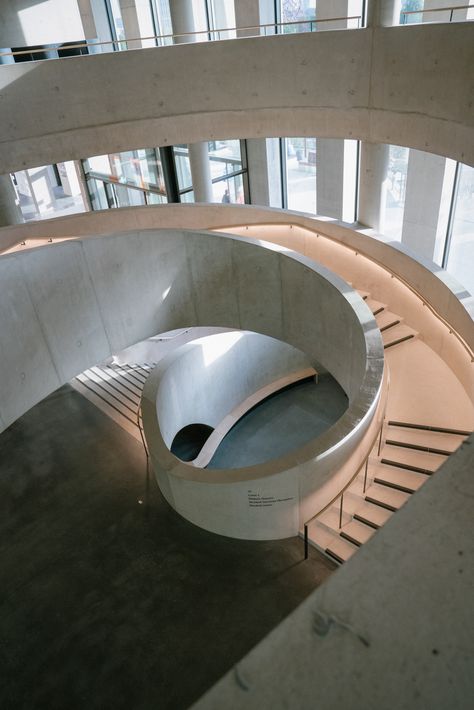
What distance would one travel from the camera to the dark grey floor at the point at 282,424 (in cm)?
1495

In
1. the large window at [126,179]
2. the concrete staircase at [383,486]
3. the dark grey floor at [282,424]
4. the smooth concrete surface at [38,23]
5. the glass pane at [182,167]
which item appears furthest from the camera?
the large window at [126,179]

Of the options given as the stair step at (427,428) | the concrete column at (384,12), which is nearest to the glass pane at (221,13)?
the concrete column at (384,12)

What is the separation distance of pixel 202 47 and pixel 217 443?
9951 millimetres

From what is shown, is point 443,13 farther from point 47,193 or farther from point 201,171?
point 47,193

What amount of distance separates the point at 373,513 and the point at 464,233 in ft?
25.2

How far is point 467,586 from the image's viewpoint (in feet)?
4.90

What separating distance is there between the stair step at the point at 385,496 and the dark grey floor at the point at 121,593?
1.19 meters

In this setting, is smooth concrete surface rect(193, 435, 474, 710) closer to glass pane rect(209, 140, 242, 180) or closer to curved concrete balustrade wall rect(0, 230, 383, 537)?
curved concrete balustrade wall rect(0, 230, 383, 537)

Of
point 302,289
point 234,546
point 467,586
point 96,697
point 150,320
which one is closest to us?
point 467,586

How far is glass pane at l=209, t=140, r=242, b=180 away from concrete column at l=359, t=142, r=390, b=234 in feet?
20.2

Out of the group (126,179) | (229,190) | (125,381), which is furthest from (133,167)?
(125,381)

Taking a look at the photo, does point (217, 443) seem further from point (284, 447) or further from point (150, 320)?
point (150, 320)

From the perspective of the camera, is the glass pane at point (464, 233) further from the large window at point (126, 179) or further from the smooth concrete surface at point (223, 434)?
the large window at point (126, 179)

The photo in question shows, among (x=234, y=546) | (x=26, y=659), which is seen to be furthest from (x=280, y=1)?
(x=26, y=659)
